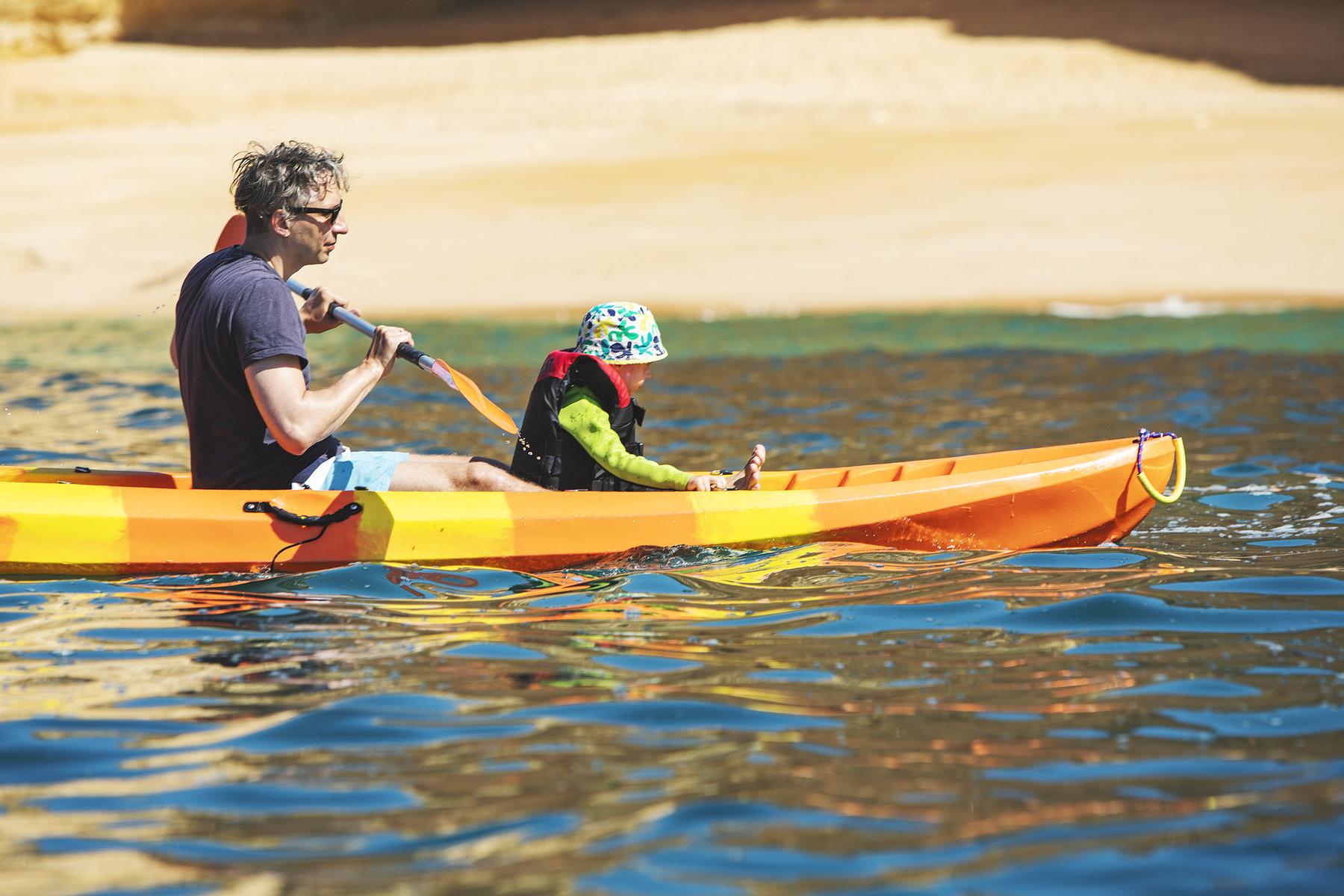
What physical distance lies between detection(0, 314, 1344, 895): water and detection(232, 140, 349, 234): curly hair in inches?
44.0

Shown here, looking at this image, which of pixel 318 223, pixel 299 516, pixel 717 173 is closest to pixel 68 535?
pixel 299 516

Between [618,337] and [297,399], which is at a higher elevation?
[618,337]

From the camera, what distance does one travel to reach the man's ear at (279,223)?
4.23 meters

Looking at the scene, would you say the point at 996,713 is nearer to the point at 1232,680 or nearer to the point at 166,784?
the point at 1232,680

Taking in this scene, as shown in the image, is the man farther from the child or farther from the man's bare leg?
the child

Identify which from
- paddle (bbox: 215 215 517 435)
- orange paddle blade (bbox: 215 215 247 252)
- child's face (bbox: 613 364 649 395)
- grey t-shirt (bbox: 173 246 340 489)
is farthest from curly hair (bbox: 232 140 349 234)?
child's face (bbox: 613 364 649 395)

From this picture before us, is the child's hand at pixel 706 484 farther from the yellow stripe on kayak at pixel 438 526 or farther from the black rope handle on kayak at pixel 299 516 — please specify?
the black rope handle on kayak at pixel 299 516

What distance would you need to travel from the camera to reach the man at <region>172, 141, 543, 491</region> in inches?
159

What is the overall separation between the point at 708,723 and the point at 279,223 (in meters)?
2.05

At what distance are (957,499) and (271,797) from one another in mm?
2673

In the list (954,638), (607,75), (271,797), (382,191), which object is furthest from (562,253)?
(271,797)

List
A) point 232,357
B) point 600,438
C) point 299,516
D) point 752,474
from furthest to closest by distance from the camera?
point 752,474 < point 600,438 < point 299,516 < point 232,357

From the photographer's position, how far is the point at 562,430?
15.7 feet

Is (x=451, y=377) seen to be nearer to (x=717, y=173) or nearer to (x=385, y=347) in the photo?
(x=385, y=347)
